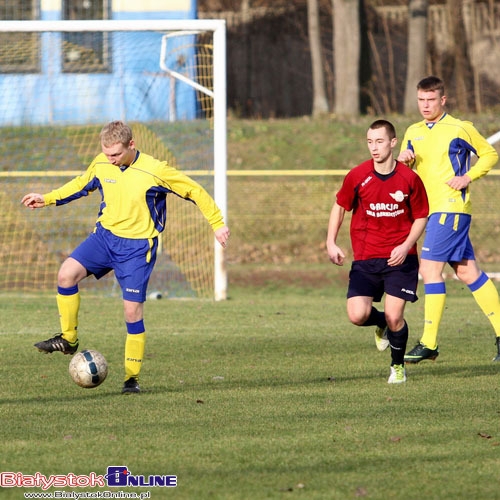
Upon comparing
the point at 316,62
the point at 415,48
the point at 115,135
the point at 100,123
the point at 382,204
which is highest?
the point at 115,135

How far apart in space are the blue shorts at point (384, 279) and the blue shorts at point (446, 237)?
3.18 ft

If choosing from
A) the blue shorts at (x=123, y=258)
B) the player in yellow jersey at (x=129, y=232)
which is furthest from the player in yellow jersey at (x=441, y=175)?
the blue shorts at (x=123, y=258)

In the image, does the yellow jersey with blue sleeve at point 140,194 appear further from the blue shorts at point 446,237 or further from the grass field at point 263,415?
the blue shorts at point 446,237

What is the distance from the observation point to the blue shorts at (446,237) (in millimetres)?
8398

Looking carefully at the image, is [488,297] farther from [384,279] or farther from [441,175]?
[384,279]

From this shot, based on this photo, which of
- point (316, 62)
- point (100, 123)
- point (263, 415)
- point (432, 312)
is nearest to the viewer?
point (263, 415)

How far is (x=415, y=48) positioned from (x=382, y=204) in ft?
58.5

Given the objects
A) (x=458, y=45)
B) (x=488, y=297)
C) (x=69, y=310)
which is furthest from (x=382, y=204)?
(x=458, y=45)

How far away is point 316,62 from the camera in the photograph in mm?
25109

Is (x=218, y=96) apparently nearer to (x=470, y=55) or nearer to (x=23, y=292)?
(x=23, y=292)

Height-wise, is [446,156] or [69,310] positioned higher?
[446,156]

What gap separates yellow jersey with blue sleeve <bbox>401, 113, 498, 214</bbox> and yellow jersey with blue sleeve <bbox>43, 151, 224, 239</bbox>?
74.2 inches

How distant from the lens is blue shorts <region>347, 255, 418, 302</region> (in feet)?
24.2

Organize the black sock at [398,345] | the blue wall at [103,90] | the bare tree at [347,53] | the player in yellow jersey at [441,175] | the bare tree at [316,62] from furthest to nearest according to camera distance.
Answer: the bare tree at [316,62] → the bare tree at [347,53] → the blue wall at [103,90] → the player in yellow jersey at [441,175] → the black sock at [398,345]
